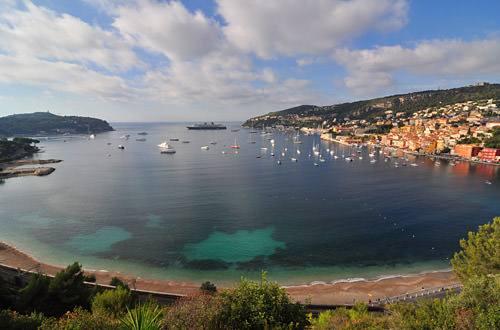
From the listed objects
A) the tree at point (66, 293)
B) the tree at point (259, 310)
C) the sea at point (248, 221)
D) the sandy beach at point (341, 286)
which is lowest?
the sandy beach at point (341, 286)

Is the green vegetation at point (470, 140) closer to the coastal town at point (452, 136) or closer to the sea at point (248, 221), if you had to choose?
the coastal town at point (452, 136)

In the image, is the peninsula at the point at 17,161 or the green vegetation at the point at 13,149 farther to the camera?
the green vegetation at the point at 13,149

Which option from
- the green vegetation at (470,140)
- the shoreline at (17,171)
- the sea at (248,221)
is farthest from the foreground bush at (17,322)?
the green vegetation at (470,140)

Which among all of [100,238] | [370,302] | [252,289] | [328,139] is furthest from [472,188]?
[328,139]

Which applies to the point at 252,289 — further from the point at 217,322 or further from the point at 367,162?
the point at 367,162

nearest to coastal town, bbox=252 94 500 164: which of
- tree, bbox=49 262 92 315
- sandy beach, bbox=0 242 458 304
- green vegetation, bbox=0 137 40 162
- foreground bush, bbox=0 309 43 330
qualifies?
sandy beach, bbox=0 242 458 304

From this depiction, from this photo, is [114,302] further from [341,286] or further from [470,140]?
[470,140]

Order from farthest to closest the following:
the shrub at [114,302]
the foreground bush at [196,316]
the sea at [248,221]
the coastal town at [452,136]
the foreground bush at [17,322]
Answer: the coastal town at [452,136] < the sea at [248,221] < the shrub at [114,302] < the foreground bush at [17,322] < the foreground bush at [196,316]

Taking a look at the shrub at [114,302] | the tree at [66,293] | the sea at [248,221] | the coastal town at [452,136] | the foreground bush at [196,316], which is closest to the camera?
the foreground bush at [196,316]
